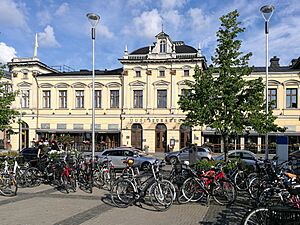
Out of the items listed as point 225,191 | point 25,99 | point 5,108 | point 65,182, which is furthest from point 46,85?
point 225,191

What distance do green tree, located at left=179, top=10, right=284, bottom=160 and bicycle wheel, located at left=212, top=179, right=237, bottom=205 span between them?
4277 millimetres

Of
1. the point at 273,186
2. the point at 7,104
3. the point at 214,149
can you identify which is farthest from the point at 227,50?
the point at 214,149

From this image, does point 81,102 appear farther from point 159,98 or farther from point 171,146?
point 171,146

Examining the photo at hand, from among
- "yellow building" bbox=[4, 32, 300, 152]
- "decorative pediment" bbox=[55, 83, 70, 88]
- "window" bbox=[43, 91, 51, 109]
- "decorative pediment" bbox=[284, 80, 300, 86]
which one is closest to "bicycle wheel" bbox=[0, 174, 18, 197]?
"yellow building" bbox=[4, 32, 300, 152]

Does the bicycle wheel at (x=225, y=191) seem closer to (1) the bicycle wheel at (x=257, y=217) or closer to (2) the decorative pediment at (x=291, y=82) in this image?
(1) the bicycle wheel at (x=257, y=217)

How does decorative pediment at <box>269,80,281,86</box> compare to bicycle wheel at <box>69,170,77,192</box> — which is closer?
bicycle wheel at <box>69,170,77,192</box>

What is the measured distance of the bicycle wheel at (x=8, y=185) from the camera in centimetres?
1033

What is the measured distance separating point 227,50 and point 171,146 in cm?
2393

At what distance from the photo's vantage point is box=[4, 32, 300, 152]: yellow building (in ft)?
117

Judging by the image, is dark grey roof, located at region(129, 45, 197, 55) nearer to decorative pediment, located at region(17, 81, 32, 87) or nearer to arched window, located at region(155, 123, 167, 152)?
arched window, located at region(155, 123, 167, 152)

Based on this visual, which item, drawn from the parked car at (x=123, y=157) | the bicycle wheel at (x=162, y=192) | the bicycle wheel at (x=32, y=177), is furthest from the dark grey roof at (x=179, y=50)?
the bicycle wheel at (x=162, y=192)

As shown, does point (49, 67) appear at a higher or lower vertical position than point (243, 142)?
higher

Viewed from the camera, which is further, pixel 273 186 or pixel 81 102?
pixel 81 102

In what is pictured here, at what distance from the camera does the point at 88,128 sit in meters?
39.5
